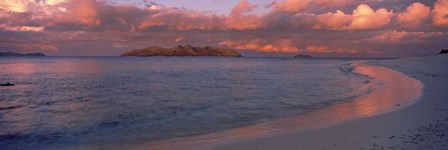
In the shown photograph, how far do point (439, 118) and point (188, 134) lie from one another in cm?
876

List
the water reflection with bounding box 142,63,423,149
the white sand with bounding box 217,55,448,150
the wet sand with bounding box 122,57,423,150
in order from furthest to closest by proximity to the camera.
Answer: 1. the water reflection with bounding box 142,63,423,149
2. the wet sand with bounding box 122,57,423,150
3. the white sand with bounding box 217,55,448,150

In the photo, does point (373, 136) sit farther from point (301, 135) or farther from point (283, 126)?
point (283, 126)

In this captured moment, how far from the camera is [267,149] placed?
28.0 feet

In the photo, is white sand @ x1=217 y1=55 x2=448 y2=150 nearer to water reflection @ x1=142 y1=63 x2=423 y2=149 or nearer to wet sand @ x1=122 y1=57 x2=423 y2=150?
wet sand @ x1=122 y1=57 x2=423 y2=150

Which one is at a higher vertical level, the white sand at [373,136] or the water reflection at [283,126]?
the white sand at [373,136]

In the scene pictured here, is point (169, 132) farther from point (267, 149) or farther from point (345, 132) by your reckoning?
point (345, 132)

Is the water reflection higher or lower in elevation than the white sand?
lower

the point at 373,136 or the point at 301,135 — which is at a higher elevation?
the point at 373,136

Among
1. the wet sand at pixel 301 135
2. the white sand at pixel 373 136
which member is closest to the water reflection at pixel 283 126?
the wet sand at pixel 301 135

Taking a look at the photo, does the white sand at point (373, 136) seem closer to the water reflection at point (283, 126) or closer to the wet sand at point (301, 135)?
the wet sand at point (301, 135)

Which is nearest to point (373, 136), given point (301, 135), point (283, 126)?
point (301, 135)

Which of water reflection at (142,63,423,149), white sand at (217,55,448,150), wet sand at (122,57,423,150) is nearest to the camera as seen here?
white sand at (217,55,448,150)

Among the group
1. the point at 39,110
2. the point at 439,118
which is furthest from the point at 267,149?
the point at 39,110

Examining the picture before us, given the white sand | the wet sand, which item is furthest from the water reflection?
the white sand
